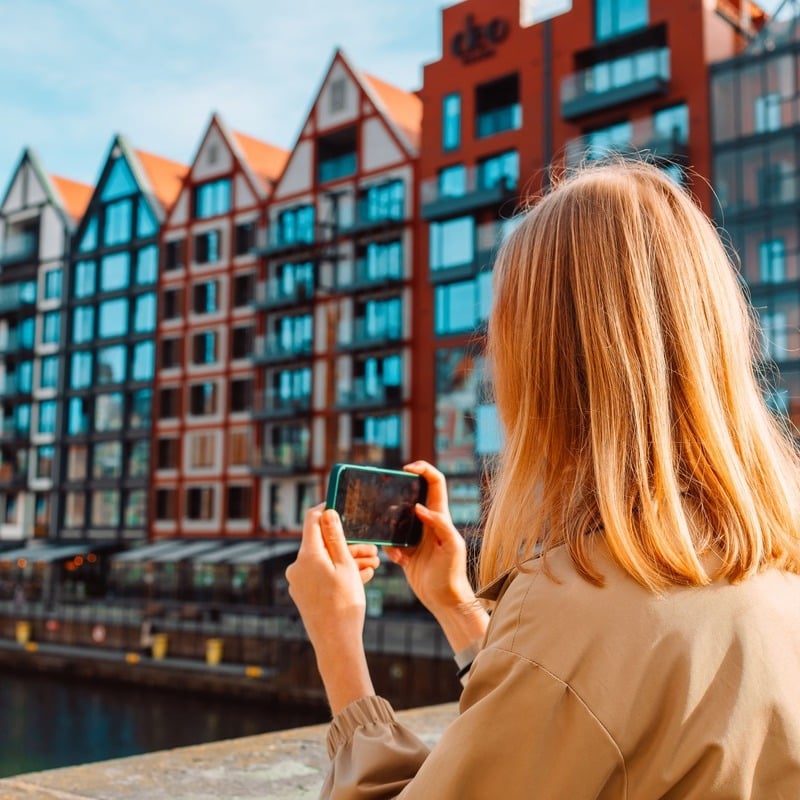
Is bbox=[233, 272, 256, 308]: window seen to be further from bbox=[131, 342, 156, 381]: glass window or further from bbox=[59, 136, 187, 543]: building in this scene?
bbox=[131, 342, 156, 381]: glass window

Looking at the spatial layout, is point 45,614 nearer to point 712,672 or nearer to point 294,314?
point 294,314

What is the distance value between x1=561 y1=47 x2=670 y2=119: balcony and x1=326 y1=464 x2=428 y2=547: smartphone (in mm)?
29695

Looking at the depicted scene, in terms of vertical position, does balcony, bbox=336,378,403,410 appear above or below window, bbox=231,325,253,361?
below

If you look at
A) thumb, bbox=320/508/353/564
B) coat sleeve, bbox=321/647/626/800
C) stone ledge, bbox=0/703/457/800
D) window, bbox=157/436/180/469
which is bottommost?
stone ledge, bbox=0/703/457/800

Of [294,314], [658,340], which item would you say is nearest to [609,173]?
[658,340]

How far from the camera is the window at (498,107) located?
111 ft

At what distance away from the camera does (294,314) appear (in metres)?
40.8

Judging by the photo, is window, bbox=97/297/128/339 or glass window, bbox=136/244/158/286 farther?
window, bbox=97/297/128/339

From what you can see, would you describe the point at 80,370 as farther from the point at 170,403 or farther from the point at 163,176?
the point at 163,176

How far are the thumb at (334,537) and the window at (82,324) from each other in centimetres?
4758

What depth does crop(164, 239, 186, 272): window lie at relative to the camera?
1773 inches

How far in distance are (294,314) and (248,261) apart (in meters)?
3.53

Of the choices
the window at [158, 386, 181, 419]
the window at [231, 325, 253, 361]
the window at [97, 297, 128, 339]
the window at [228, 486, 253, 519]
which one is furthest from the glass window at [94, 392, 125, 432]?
the window at [228, 486, 253, 519]

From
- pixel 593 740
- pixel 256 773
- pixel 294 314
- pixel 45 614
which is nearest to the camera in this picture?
pixel 593 740
